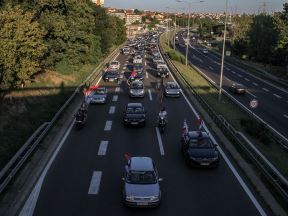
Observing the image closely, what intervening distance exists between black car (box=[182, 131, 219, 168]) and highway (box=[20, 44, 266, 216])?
400 mm

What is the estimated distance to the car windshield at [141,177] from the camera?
695 inches

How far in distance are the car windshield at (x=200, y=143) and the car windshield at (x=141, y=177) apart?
4.99 m

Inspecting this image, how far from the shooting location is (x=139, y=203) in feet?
54.3

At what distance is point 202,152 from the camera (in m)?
21.9

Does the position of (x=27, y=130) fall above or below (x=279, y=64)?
above

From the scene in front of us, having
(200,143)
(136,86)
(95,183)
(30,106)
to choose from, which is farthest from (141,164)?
(136,86)

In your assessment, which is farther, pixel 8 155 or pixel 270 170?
pixel 8 155

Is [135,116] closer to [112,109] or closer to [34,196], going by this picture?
[112,109]

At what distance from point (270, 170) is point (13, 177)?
35.3 feet

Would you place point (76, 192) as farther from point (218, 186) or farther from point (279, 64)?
point (279, 64)

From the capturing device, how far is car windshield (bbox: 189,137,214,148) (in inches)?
885

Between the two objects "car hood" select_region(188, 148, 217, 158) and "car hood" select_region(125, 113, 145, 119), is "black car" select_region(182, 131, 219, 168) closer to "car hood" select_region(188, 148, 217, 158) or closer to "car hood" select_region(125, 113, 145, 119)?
"car hood" select_region(188, 148, 217, 158)

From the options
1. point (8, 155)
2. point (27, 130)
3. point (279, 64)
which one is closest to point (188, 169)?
point (8, 155)

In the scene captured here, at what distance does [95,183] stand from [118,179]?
3.58 ft
